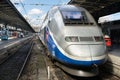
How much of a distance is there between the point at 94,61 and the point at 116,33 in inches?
645

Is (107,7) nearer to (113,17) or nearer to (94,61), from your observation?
(113,17)

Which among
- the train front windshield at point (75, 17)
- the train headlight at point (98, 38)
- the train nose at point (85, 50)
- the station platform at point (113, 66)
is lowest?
the station platform at point (113, 66)

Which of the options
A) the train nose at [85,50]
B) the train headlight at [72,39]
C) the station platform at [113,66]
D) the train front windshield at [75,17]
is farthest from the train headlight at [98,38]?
the station platform at [113,66]

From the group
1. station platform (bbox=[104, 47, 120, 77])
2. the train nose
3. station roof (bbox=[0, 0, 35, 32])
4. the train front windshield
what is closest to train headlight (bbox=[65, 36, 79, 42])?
the train nose

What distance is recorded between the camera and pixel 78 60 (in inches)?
394

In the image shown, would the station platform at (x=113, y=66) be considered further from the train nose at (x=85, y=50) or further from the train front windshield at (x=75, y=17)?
the train front windshield at (x=75, y=17)

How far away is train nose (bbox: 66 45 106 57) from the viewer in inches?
393

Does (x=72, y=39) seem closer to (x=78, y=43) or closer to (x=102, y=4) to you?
(x=78, y=43)

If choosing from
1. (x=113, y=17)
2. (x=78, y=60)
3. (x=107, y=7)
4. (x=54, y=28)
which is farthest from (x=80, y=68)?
(x=107, y=7)

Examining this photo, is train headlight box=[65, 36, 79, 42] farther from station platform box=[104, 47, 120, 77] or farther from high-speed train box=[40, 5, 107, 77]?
station platform box=[104, 47, 120, 77]

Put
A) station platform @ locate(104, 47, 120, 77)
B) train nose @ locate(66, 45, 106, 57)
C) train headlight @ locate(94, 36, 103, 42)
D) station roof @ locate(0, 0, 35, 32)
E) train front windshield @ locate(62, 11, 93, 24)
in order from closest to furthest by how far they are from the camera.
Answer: train nose @ locate(66, 45, 106, 57)
train headlight @ locate(94, 36, 103, 42)
train front windshield @ locate(62, 11, 93, 24)
station platform @ locate(104, 47, 120, 77)
station roof @ locate(0, 0, 35, 32)

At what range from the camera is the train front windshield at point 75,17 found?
1184 centimetres

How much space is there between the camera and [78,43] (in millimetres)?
10398

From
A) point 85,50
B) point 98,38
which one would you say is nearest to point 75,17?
point 98,38
